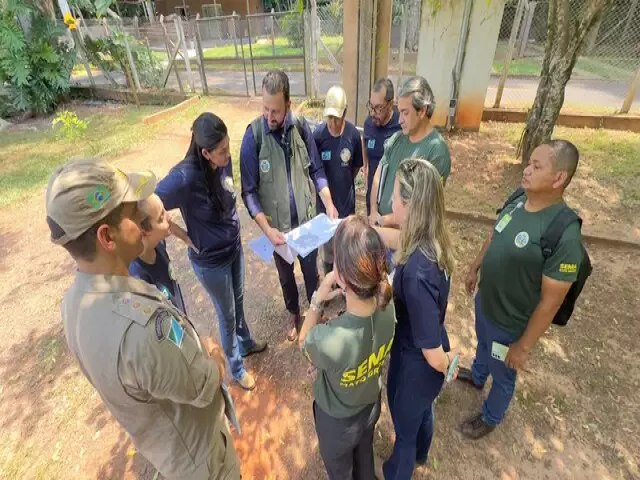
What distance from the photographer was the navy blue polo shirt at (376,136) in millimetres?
3492

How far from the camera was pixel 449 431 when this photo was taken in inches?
109

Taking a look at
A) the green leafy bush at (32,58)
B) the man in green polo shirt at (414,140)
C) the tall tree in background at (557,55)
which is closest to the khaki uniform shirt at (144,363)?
the man in green polo shirt at (414,140)

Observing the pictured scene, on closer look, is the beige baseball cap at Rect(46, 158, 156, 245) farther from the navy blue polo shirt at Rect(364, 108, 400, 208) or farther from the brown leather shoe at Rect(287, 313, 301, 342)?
the navy blue polo shirt at Rect(364, 108, 400, 208)

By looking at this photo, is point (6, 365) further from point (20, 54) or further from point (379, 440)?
point (20, 54)

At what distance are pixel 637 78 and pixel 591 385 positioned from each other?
7301mm

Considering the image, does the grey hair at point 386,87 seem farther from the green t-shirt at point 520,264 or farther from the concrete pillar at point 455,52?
the concrete pillar at point 455,52

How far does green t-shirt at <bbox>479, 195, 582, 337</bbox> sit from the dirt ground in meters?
0.99

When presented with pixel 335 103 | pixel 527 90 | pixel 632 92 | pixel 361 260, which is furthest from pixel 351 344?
pixel 527 90

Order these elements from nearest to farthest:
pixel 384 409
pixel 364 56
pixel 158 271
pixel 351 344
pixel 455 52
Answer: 1. pixel 351 344
2. pixel 158 271
3. pixel 384 409
4. pixel 364 56
5. pixel 455 52

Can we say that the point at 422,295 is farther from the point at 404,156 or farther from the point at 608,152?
the point at 608,152

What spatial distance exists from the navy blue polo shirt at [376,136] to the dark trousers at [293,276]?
110 cm

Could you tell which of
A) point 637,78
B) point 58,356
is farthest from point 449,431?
point 637,78

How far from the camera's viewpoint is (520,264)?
2174mm

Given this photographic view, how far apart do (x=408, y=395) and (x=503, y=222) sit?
120cm
